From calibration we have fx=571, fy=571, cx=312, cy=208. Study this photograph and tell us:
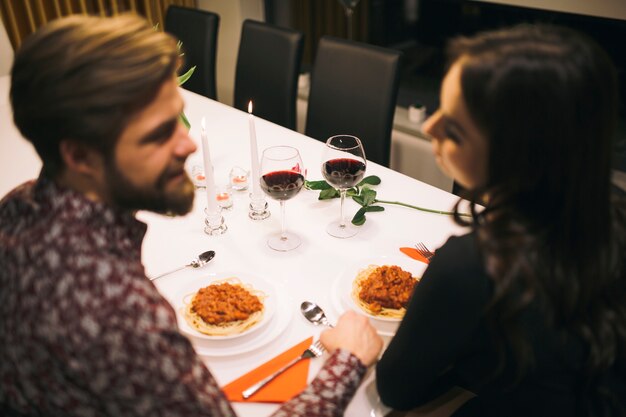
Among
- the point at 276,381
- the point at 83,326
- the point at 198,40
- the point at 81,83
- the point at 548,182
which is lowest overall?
the point at 276,381

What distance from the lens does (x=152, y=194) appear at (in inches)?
34.5

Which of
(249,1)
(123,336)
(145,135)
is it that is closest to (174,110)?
(145,135)

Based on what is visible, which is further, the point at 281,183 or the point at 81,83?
the point at 281,183

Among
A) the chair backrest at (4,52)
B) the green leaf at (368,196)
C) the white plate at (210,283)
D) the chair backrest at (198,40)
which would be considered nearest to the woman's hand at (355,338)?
the white plate at (210,283)

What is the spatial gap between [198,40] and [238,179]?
1.40 metres

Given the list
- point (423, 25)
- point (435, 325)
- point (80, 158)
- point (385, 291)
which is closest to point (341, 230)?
point (385, 291)

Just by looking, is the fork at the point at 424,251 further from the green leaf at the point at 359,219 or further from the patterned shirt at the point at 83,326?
the patterned shirt at the point at 83,326

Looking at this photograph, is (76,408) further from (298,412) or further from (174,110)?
(174,110)

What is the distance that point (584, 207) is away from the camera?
840 millimetres

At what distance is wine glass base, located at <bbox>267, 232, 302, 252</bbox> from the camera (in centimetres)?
141

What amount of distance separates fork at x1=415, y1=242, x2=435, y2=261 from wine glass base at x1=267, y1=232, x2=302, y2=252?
0.29 m

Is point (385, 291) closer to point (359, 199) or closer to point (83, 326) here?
point (359, 199)

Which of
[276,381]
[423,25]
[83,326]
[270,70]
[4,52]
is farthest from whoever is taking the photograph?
[423,25]

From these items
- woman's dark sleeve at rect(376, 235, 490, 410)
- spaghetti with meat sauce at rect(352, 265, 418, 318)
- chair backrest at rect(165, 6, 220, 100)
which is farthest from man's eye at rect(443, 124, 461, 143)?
chair backrest at rect(165, 6, 220, 100)
